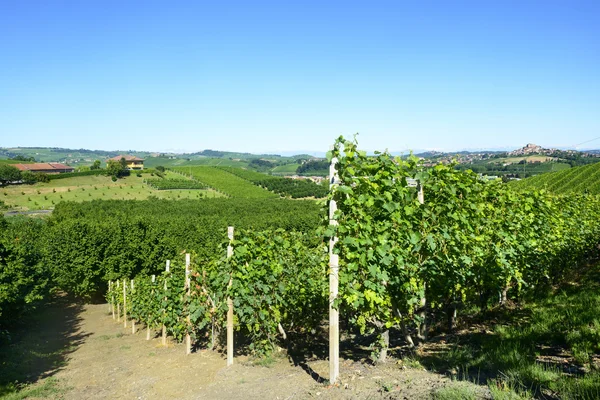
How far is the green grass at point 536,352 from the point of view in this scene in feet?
12.3

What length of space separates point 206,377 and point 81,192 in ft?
263

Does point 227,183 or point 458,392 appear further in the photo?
point 227,183

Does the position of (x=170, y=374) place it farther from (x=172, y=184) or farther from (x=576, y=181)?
(x=172, y=184)

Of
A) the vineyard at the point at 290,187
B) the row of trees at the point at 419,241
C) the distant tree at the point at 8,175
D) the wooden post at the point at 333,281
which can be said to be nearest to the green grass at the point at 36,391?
the wooden post at the point at 333,281

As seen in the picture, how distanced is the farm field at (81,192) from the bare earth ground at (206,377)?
59876 millimetres

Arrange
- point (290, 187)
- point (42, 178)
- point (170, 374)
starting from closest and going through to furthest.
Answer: point (170, 374)
point (42, 178)
point (290, 187)

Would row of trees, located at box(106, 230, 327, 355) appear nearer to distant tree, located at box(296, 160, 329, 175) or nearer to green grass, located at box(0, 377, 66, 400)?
green grass, located at box(0, 377, 66, 400)

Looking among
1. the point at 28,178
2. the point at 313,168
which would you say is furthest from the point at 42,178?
the point at 313,168

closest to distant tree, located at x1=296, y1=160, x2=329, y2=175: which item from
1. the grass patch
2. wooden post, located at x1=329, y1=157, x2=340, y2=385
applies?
wooden post, located at x1=329, y1=157, x2=340, y2=385

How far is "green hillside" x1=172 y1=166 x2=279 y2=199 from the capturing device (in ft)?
289

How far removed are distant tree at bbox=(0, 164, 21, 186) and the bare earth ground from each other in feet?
269

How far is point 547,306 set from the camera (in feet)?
24.1

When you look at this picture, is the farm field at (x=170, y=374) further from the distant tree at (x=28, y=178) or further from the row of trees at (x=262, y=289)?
the distant tree at (x=28, y=178)

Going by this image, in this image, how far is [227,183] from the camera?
9744 cm
